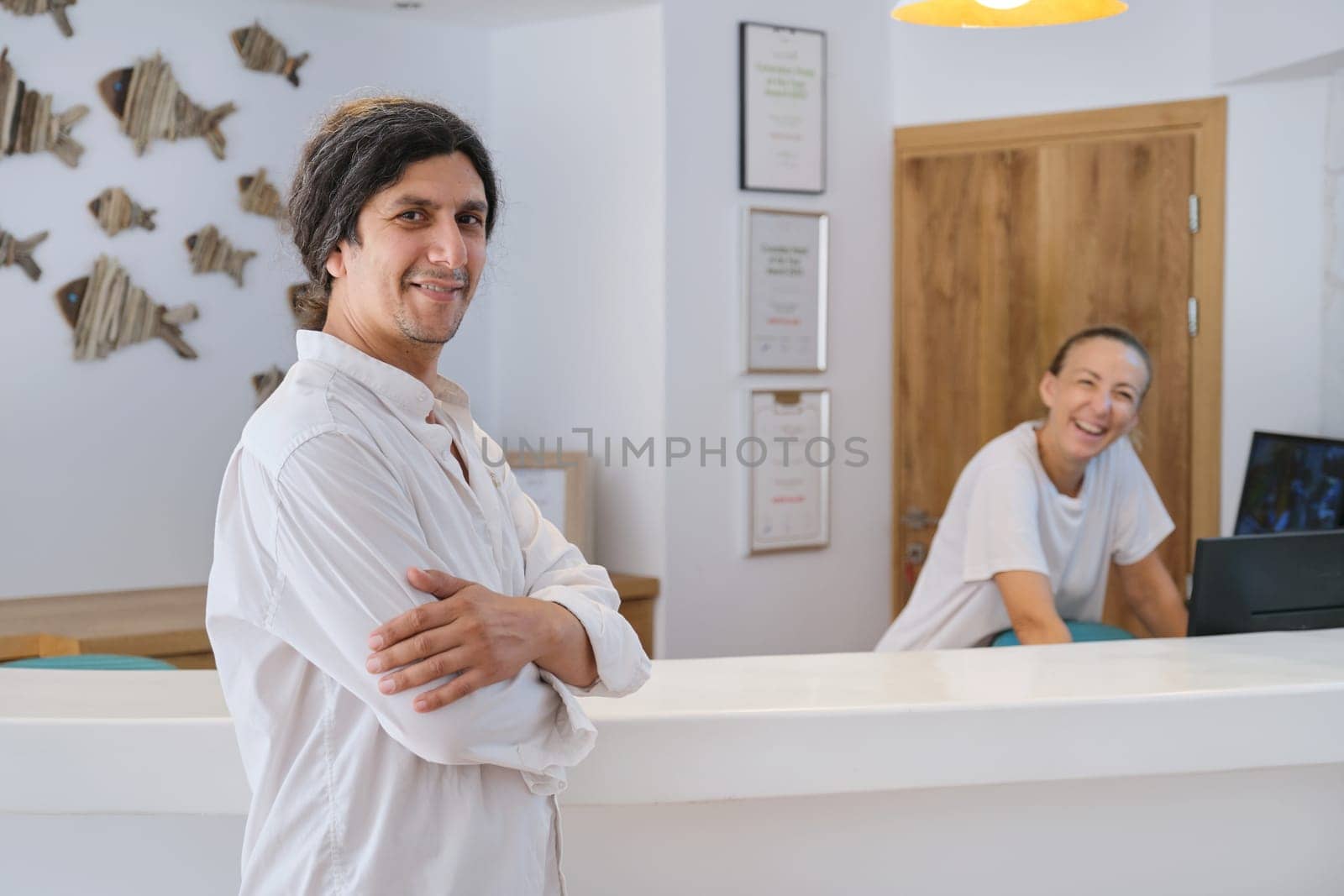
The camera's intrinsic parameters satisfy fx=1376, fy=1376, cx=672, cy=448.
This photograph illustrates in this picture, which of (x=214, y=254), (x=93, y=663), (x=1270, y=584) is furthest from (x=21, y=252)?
(x=1270, y=584)

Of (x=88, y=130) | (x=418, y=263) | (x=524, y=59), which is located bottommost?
(x=418, y=263)

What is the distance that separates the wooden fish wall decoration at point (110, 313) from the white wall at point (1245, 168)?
2583mm

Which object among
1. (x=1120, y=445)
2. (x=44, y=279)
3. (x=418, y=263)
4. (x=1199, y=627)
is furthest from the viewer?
(x=44, y=279)

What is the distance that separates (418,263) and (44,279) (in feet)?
9.11

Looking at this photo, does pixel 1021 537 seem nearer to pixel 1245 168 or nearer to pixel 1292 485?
pixel 1292 485

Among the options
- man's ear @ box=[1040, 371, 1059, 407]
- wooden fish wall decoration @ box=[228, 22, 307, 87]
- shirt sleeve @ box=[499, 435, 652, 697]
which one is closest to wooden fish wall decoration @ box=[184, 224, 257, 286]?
wooden fish wall decoration @ box=[228, 22, 307, 87]

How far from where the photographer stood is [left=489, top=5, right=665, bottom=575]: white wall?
4008 millimetres

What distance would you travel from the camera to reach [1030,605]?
236cm

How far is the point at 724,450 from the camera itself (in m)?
4.11

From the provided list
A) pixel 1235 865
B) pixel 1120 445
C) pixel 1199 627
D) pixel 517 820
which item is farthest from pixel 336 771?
pixel 1120 445

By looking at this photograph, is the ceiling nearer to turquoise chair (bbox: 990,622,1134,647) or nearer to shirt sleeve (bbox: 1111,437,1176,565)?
shirt sleeve (bbox: 1111,437,1176,565)

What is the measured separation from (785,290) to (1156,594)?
5.83 feet

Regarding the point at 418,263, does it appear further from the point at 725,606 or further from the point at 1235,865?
the point at 725,606

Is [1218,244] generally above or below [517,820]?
above
